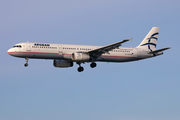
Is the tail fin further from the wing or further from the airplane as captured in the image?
the wing

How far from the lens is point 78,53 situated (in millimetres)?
55969

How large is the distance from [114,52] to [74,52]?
8475 mm

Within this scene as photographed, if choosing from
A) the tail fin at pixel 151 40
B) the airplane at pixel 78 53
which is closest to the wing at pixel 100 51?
the airplane at pixel 78 53

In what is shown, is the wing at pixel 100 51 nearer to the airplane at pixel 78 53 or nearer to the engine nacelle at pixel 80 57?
the airplane at pixel 78 53

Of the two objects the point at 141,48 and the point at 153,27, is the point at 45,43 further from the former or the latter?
the point at 153,27

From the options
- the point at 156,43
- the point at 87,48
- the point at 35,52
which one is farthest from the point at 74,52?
the point at 156,43

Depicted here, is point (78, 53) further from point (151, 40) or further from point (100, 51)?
point (151, 40)

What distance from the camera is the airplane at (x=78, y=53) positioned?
53969 millimetres

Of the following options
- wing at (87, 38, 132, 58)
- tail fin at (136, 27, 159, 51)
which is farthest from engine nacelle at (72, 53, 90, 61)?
tail fin at (136, 27, 159, 51)

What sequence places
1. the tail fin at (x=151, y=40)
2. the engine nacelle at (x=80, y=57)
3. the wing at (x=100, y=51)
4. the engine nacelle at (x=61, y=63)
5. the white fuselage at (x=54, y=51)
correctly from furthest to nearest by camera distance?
the tail fin at (x=151, y=40) < the engine nacelle at (x=61, y=63) < the engine nacelle at (x=80, y=57) < the wing at (x=100, y=51) < the white fuselage at (x=54, y=51)

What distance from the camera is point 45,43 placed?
182ft

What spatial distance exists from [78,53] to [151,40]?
19887mm

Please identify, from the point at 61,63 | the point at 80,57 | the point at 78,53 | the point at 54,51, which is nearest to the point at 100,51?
the point at 80,57

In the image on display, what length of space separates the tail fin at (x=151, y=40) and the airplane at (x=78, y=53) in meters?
1.02
